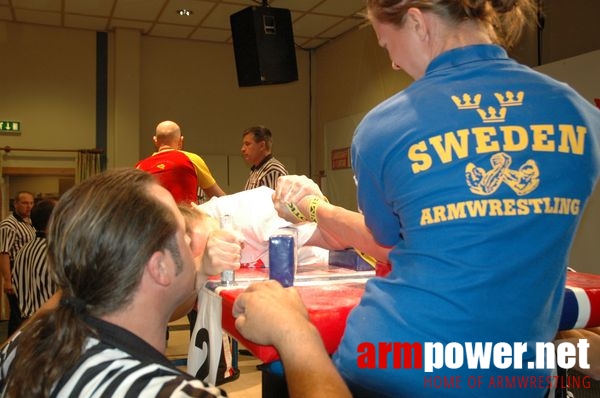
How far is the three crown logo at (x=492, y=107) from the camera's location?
0.82m

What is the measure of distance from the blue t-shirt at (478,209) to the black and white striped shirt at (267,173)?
349 centimetres

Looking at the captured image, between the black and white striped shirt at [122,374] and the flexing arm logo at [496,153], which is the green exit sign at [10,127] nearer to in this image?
the black and white striped shirt at [122,374]

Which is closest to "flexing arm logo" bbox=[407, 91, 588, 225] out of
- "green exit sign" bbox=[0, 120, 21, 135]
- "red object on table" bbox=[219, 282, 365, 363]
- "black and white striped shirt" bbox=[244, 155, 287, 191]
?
"red object on table" bbox=[219, 282, 365, 363]

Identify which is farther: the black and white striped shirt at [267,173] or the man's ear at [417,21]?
the black and white striped shirt at [267,173]

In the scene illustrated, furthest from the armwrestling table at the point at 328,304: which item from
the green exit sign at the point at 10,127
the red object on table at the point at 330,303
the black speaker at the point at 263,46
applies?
the green exit sign at the point at 10,127

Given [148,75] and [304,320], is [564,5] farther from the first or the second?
[148,75]

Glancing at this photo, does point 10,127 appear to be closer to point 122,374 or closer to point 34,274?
point 34,274

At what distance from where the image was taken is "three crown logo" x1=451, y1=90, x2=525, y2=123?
0.82 meters

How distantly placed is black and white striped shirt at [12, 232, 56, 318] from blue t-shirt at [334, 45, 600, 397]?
2805 mm

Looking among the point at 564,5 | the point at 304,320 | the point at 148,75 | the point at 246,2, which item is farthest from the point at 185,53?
the point at 304,320

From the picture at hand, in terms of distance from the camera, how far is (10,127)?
6395 millimetres

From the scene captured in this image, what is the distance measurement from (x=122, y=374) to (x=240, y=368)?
336 cm

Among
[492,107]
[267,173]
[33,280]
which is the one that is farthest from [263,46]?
[492,107]

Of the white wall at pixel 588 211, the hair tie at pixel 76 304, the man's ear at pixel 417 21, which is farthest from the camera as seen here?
the white wall at pixel 588 211
